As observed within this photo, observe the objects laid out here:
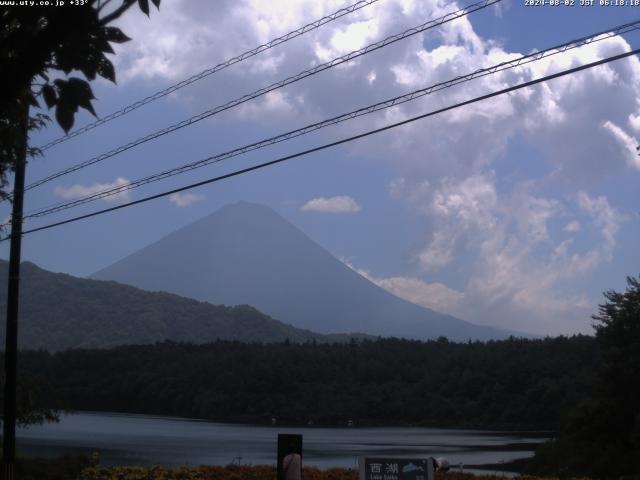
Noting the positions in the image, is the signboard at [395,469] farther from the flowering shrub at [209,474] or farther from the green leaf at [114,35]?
the green leaf at [114,35]

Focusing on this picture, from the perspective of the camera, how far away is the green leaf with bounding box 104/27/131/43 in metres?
4.90

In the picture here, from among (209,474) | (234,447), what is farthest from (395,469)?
(234,447)

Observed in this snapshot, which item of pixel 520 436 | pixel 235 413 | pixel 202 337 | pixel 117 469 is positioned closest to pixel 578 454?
pixel 117 469

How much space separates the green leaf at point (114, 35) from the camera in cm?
490

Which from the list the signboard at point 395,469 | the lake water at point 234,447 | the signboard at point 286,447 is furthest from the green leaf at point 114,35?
the lake water at point 234,447

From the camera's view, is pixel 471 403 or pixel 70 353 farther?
pixel 70 353

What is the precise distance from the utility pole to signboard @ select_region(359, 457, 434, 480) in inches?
323

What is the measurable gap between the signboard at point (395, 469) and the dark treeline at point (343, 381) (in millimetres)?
49983

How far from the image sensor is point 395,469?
11.9 metres

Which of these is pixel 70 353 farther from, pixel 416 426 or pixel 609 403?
pixel 609 403

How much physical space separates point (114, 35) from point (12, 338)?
47.9 feet

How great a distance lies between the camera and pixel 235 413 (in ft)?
260

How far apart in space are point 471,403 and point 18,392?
176 ft

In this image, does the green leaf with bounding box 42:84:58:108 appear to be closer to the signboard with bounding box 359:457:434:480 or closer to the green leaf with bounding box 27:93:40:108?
the green leaf with bounding box 27:93:40:108
